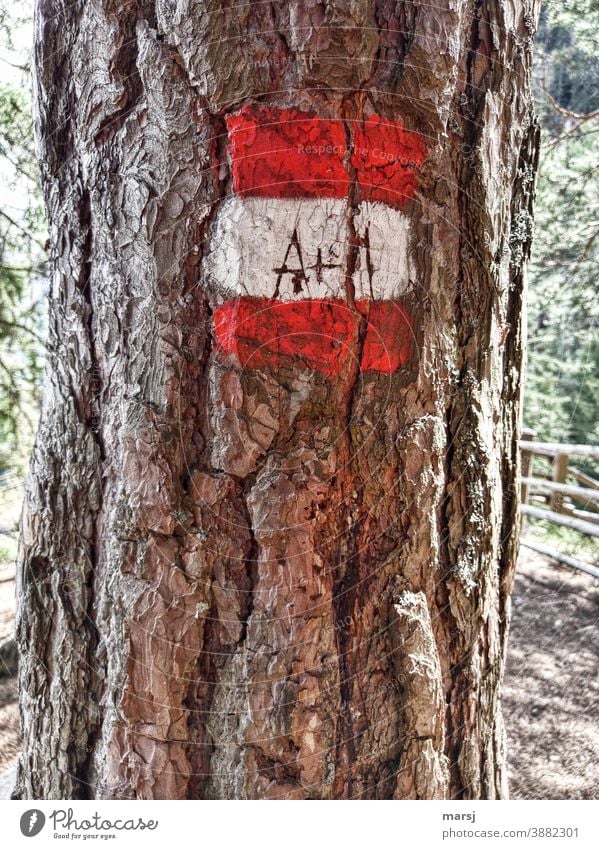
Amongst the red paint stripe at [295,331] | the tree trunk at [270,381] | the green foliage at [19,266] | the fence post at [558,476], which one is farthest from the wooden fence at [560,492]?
the green foliage at [19,266]

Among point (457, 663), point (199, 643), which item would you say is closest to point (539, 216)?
point (457, 663)

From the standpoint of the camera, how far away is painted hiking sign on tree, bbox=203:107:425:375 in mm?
784

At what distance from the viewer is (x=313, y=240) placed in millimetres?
801

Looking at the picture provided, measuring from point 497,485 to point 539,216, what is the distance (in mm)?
1221

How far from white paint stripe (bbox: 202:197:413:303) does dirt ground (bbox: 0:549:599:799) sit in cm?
96

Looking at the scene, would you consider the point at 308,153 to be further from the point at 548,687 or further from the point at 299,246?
the point at 548,687
